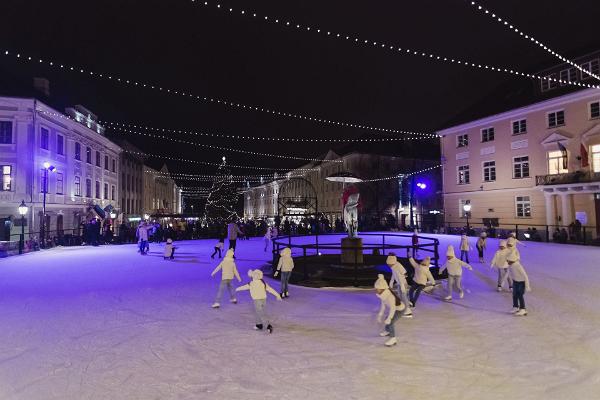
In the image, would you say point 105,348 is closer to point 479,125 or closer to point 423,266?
point 423,266

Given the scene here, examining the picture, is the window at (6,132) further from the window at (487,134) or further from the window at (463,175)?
the window at (487,134)

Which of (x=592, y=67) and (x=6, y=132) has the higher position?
(x=592, y=67)

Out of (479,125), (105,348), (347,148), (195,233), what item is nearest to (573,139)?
(479,125)

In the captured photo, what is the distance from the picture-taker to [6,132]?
26.7 metres

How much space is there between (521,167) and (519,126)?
3.37 metres

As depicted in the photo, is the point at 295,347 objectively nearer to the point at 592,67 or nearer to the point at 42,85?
the point at 592,67

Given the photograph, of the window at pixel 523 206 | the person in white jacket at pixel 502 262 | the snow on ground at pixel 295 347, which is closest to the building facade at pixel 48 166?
the snow on ground at pixel 295 347

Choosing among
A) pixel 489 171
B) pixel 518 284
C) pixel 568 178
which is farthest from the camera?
pixel 489 171

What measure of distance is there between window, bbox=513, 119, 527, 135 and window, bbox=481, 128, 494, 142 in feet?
6.94

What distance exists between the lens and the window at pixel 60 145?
3103 centimetres

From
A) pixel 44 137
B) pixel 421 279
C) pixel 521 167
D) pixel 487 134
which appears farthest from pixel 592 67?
pixel 44 137

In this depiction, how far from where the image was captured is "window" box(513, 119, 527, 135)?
3095 cm

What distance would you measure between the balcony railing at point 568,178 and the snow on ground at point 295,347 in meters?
18.6

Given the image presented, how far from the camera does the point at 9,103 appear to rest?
26.5 metres
